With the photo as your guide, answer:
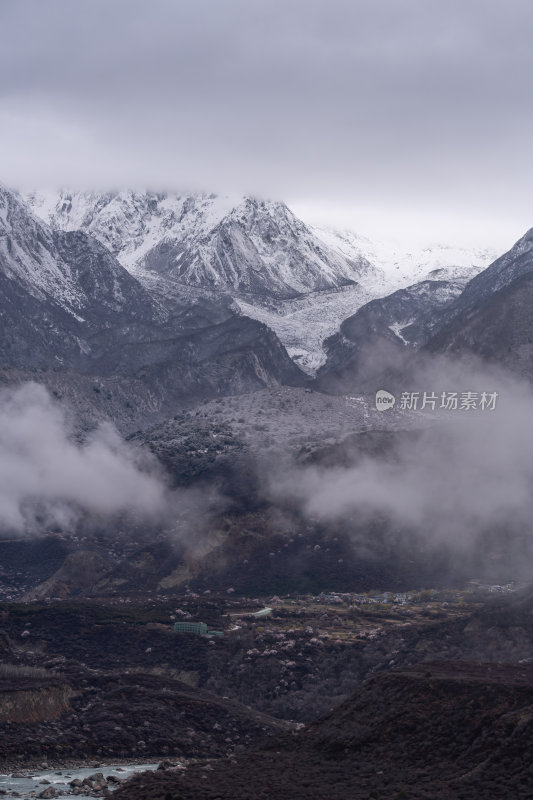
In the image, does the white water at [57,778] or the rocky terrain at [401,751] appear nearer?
the rocky terrain at [401,751]

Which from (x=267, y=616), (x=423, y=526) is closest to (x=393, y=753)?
(x=267, y=616)

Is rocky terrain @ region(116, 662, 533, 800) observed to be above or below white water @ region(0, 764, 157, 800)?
above

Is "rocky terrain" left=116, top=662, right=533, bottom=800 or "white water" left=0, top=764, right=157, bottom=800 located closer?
"rocky terrain" left=116, top=662, right=533, bottom=800

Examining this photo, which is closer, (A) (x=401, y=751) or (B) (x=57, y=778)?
(A) (x=401, y=751)

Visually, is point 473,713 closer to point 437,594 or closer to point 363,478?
point 437,594

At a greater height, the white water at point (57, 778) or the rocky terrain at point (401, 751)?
the rocky terrain at point (401, 751)

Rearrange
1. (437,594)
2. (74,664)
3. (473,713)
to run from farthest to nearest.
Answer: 1. (437,594)
2. (74,664)
3. (473,713)

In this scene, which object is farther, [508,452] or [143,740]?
[508,452]

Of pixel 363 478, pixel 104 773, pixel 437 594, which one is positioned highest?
pixel 363 478

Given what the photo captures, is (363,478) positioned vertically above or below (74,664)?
above

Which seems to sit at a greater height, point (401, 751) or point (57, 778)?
point (401, 751)

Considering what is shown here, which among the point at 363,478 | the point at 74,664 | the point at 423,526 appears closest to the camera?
the point at 74,664
